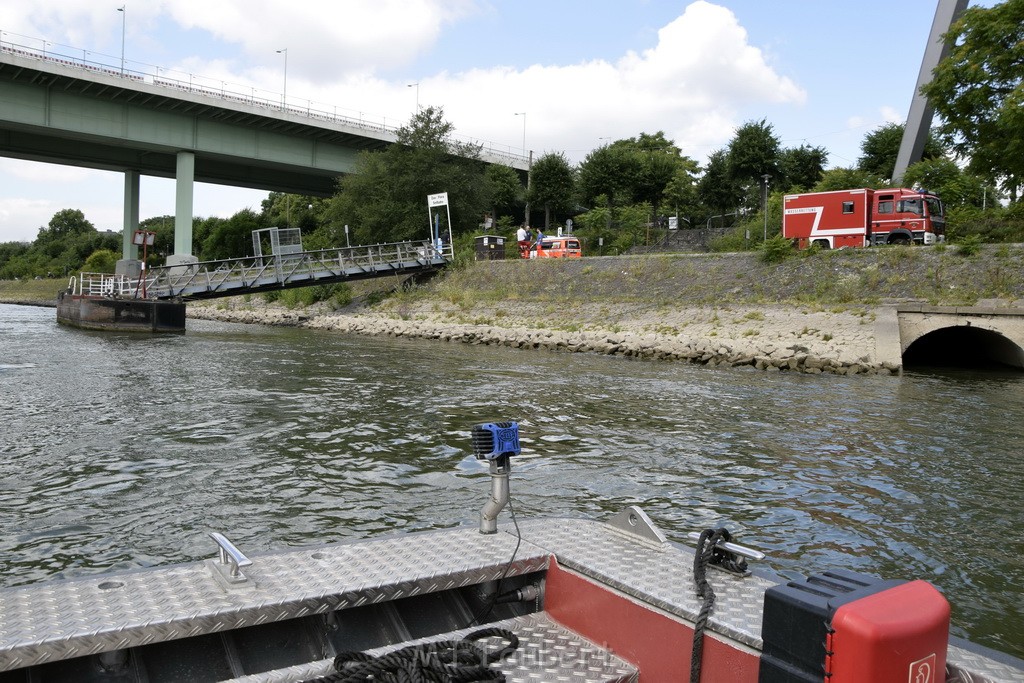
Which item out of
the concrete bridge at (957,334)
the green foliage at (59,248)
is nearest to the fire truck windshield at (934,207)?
the concrete bridge at (957,334)

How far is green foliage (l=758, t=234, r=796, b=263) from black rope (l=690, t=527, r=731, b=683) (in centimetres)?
2820

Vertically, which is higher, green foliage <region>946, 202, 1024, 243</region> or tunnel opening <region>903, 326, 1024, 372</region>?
green foliage <region>946, 202, 1024, 243</region>

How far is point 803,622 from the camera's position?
237 centimetres

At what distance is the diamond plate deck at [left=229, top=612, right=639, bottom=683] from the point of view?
285 centimetres

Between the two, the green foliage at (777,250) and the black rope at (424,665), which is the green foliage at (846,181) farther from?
the black rope at (424,665)

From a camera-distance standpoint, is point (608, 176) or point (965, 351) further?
point (608, 176)

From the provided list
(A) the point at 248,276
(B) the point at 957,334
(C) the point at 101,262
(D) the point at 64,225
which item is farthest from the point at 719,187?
(D) the point at 64,225

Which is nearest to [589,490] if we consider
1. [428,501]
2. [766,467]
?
[428,501]

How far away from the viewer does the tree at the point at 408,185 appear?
4834cm

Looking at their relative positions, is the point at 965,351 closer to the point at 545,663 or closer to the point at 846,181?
the point at 846,181

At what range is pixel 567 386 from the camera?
17.3 meters

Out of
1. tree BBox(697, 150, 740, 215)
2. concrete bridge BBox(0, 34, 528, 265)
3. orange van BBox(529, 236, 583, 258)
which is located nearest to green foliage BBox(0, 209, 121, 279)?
concrete bridge BBox(0, 34, 528, 265)

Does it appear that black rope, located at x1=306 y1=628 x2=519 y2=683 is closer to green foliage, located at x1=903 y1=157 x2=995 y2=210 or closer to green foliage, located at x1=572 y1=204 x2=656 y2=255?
green foliage, located at x1=903 y1=157 x2=995 y2=210

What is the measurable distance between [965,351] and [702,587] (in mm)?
27855
